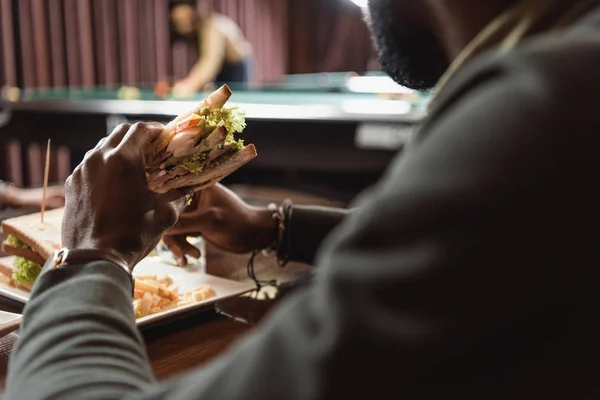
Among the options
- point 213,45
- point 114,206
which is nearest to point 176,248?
point 114,206

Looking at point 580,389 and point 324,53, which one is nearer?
point 580,389

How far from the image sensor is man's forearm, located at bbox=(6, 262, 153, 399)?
0.63 m

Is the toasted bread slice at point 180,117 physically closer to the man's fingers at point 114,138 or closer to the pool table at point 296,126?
the man's fingers at point 114,138

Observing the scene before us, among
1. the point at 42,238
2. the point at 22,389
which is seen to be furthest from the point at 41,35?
the point at 22,389

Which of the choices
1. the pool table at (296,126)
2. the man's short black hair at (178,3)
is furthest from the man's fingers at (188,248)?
the man's short black hair at (178,3)

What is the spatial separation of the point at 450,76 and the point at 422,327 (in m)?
0.26

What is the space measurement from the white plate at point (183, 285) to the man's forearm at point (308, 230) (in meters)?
→ 0.14

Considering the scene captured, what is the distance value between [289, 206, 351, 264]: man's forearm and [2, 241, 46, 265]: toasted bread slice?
469 millimetres

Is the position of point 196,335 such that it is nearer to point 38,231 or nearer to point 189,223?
point 189,223

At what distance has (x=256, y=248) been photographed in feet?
4.58

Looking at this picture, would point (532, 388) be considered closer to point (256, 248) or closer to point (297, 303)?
point (297, 303)

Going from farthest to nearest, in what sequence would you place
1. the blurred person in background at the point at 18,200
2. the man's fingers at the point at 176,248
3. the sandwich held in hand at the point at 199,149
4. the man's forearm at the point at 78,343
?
the blurred person in background at the point at 18,200
the man's fingers at the point at 176,248
the sandwich held in hand at the point at 199,149
the man's forearm at the point at 78,343

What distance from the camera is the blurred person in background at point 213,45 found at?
21.7ft

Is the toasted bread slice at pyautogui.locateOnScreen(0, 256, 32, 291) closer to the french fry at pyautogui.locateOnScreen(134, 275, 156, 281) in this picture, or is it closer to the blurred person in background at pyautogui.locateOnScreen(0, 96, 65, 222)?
the french fry at pyautogui.locateOnScreen(134, 275, 156, 281)
